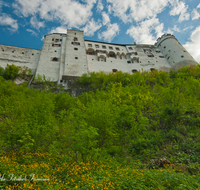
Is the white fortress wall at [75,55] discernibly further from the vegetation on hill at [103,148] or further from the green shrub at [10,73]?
the vegetation on hill at [103,148]

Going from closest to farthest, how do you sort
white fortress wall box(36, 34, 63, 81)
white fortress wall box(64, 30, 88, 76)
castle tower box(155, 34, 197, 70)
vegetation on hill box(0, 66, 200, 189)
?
vegetation on hill box(0, 66, 200, 189), white fortress wall box(36, 34, 63, 81), white fortress wall box(64, 30, 88, 76), castle tower box(155, 34, 197, 70)

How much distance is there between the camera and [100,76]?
2203 cm

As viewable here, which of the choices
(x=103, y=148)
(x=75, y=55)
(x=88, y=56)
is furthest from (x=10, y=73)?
(x=103, y=148)

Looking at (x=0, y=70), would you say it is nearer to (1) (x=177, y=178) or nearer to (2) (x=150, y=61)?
(1) (x=177, y=178)

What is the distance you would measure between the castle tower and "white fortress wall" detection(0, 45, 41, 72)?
1225 inches

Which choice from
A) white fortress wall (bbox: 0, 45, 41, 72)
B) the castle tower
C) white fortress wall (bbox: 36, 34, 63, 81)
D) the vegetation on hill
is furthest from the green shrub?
the castle tower

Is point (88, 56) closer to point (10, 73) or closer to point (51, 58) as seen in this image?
point (51, 58)

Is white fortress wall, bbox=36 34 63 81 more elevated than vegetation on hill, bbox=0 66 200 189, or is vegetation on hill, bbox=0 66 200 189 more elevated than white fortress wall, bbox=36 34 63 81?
white fortress wall, bbox=36 34 63 81

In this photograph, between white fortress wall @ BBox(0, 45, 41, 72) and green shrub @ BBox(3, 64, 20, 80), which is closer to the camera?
green shrub @ BBox(3, 64, 20, 80)

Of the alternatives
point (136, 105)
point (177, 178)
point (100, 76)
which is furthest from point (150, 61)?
point (177, 178)

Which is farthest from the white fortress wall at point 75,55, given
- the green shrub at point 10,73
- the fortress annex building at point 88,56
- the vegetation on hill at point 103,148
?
the vegetation on hill at point 103,148

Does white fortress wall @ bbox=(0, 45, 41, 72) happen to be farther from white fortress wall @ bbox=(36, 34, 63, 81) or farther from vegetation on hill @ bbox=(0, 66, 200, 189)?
vegetation on hill @ bbox=(0, 66, 200, 189)

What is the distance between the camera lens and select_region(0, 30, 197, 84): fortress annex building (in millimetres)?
25359

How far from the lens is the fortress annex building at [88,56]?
83.2 ft
